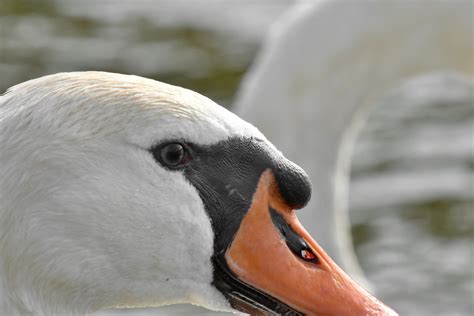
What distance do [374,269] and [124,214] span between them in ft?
17.2

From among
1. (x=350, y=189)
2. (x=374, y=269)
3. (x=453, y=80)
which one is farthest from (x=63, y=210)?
(x=453, y=80)

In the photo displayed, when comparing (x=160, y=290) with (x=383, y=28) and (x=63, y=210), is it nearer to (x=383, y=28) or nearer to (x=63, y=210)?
(x=63, y=210)

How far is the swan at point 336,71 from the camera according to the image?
666cm

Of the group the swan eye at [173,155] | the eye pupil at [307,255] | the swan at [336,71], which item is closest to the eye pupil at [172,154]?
the swan eye at [173,155]

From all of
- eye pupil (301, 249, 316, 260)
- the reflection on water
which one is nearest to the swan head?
eye pupil (301, 249, 316, 260)

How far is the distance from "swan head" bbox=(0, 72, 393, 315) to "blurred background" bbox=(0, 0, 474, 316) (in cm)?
455

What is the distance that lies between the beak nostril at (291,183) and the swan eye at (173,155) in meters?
0.28

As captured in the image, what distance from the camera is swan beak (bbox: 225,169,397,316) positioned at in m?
3.92

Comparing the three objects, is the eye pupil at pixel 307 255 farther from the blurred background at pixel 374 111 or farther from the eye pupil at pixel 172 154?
the blurred background at pixel 374 111

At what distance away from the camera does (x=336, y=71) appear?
684cm

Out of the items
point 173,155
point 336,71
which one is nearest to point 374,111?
point 336,71

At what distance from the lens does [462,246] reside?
9.13 m

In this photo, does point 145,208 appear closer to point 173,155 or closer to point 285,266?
point 173,155

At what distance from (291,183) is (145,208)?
413mm
